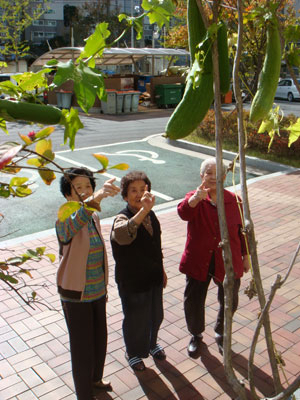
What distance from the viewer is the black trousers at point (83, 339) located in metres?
3.32

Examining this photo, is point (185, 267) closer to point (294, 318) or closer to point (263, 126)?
point (294, 318)

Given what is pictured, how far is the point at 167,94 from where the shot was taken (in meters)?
23.8

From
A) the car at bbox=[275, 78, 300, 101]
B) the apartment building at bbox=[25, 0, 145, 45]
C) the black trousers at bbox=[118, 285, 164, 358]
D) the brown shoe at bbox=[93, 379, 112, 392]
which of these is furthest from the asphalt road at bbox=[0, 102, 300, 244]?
the apartment building at bbox=[25, 0, 145, 45]

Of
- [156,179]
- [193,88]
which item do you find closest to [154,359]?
[193,88]

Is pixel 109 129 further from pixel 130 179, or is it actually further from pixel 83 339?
pixel 83 339

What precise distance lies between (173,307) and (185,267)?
1.21m

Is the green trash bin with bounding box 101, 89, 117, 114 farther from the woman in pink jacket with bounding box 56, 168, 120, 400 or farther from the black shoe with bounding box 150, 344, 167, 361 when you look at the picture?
the woman in pink jacket with bounding box 56, 168, 120, 400

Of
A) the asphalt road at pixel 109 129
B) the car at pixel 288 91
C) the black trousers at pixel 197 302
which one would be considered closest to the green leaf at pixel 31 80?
the black trousers at pixel 197 302

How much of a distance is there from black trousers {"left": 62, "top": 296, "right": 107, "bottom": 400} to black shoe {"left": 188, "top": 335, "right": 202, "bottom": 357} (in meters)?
1.07

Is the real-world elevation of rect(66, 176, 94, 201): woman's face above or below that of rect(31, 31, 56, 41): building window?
below

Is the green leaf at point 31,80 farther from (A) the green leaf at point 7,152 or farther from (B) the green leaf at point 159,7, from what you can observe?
(B) the green leaf at point 159,7

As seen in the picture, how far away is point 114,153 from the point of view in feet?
42.9

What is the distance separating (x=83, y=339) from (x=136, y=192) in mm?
1182

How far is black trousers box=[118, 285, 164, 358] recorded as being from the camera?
150 inches
